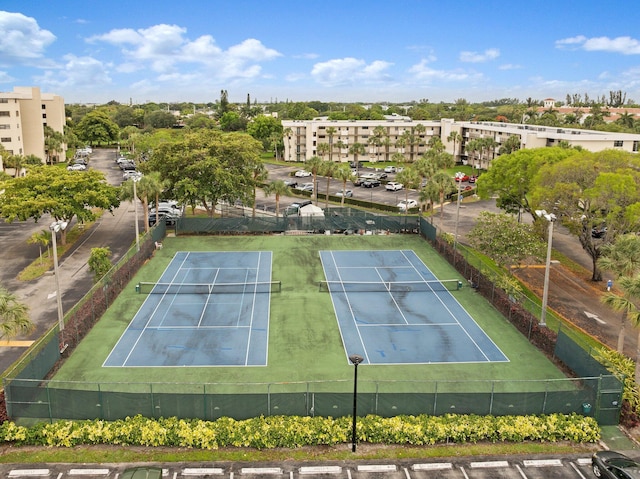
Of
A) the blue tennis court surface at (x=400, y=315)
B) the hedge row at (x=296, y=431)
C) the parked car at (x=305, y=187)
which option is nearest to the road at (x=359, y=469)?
the hedge row at (x=296, y=431)

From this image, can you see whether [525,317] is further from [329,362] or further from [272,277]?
[272,277]

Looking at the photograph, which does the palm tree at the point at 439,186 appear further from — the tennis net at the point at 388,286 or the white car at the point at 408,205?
the tennis net at the point at 388,286

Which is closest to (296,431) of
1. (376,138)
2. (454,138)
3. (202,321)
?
(202,321)

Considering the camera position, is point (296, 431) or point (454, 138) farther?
point (454, 138)

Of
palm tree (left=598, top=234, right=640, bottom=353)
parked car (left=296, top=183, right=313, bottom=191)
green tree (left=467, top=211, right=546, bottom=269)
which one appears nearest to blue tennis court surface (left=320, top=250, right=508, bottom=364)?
green tree (left=467, top=211, right=546, bottom=269)

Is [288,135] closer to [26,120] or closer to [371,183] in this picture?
[371,183]
